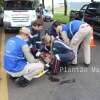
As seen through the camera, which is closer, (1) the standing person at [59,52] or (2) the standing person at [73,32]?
(1) the standing person at [59,52]

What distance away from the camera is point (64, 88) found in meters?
8.61

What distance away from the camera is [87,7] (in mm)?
18656

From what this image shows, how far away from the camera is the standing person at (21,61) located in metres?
8.62

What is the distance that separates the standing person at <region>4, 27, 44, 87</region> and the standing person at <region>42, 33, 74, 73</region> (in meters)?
0.74

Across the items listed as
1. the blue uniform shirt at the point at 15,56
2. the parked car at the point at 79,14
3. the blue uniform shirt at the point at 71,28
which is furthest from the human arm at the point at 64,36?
the parked car at the point at 79,14

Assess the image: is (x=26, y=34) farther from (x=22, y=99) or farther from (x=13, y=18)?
(x=13, y=18)

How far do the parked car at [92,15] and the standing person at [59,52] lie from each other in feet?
20.2

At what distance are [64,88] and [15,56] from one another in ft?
4.14

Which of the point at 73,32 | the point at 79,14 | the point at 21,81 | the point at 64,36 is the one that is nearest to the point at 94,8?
the point at 79,14

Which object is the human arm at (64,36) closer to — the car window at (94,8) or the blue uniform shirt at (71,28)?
the blue uniform shirt at (71,28)

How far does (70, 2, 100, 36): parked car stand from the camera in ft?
52.3

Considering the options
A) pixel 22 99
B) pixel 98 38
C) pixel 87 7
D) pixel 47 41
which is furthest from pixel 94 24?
pixel 22 99

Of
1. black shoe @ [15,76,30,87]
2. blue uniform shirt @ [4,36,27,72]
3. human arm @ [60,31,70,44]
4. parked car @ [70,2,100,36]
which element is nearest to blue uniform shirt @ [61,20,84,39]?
human arm @ [60,31,70,44]

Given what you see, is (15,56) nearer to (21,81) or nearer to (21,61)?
(21,61)
